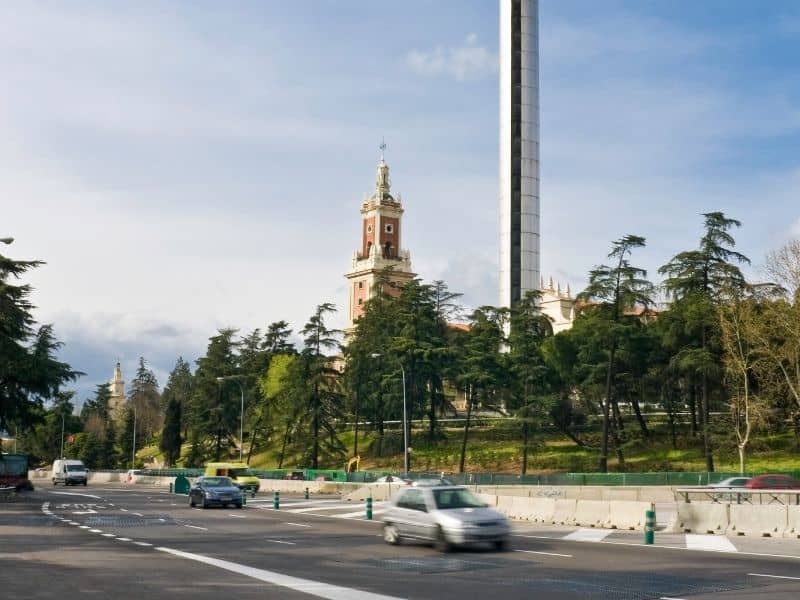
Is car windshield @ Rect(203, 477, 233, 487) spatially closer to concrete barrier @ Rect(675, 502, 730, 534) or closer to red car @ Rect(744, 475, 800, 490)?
red car @ Rect(744, 475, 800, 490)

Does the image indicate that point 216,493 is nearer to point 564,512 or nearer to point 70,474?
point 564,512

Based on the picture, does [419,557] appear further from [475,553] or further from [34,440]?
[34,440]

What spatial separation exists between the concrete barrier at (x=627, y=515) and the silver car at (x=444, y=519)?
7924 millimetres

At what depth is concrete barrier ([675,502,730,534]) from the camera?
2640 cm

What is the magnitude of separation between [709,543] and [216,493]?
23.5m

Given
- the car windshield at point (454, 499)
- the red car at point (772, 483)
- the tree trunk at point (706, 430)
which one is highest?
the tree trunk at point (706, 430)

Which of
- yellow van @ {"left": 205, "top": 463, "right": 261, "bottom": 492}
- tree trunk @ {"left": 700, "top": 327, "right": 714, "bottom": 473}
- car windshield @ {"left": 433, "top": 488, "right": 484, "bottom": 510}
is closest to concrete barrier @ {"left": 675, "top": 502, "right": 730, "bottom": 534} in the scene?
car windshield @ {"left": 433, "top": 488, "right": 484, "bottom": 510}

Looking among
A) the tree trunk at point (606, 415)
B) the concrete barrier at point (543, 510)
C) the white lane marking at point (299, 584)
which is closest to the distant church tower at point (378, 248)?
the tree trunk at point (606, 415)

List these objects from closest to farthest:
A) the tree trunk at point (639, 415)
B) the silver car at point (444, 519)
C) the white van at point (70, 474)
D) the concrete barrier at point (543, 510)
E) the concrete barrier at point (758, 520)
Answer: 1. the silver car at point (444, 519)
2. the concrete barrier at point (758, 520)
3. the concrete barrier at point (543, 510)
4. the tree trunk at point (639, 415)
5. the white van at point (70, 474)

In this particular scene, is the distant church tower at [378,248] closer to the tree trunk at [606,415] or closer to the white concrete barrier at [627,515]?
the tree trunk at [606,415]

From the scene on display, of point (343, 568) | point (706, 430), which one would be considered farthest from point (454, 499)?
point (706, 430)

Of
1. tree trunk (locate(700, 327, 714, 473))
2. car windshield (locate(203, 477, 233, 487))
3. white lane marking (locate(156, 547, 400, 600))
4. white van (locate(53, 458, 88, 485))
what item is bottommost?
white van (locate(53, 458, 88, 485))

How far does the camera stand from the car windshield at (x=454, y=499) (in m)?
21.8

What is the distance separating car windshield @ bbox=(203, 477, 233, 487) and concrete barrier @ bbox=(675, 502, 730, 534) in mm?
21678
